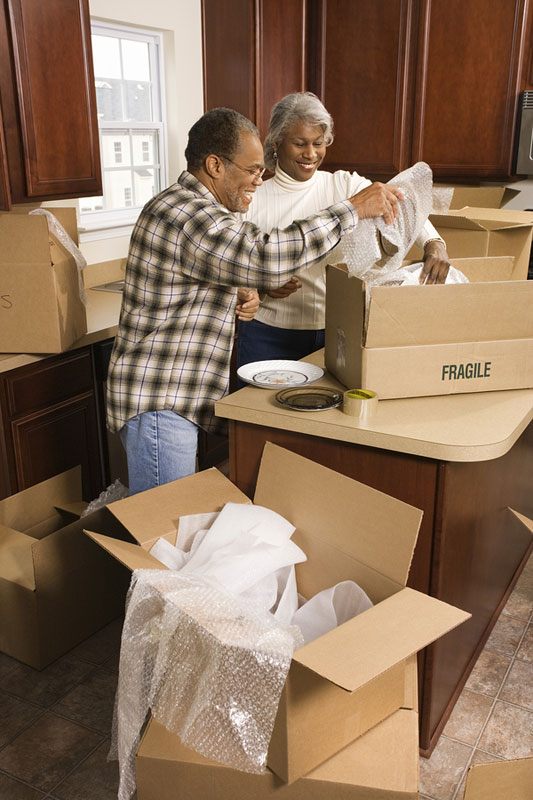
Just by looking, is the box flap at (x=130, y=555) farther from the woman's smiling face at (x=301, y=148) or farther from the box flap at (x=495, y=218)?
the box flap at (x=495, y=218)

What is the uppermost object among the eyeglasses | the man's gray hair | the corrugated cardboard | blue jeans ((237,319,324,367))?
the man's gray hair

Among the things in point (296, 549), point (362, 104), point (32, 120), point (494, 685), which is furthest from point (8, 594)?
point (362, 104)

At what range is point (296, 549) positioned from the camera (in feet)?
4.84

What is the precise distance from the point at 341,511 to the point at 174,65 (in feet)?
9.69

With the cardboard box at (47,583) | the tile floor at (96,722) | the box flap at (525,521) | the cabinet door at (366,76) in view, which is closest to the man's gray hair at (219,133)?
the cardboard box at (47,583)

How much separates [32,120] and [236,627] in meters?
2.03

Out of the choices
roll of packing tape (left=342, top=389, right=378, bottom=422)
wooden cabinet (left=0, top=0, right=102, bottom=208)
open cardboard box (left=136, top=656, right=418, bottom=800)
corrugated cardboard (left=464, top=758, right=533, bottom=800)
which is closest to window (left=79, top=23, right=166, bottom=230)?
wooden cabinet (left=0, top=0, right=102, bottom=208)

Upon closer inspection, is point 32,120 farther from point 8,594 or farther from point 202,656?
point 202,656

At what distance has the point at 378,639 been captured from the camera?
1105 millimetres

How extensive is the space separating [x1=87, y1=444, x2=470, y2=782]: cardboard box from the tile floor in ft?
1.99

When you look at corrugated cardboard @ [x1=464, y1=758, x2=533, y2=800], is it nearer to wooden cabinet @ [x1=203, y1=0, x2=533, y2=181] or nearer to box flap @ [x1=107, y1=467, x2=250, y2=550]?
box flap @ [x1=107, y1=467, x2=250, y2=550]

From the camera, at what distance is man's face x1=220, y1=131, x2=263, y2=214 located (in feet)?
5.76

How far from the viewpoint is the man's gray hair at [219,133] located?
1.74 meters

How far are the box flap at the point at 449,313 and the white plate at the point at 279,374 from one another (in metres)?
0.28
